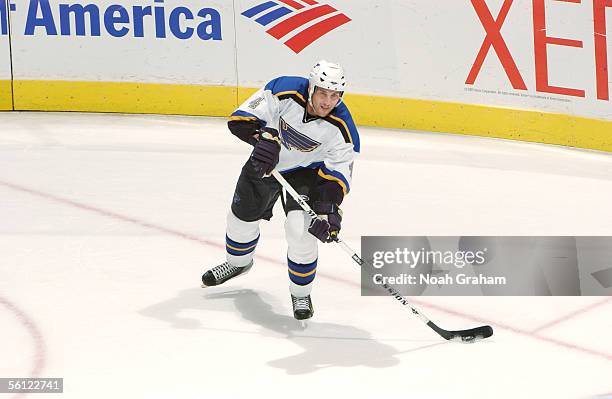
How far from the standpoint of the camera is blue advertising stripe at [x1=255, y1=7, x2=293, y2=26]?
762 cm

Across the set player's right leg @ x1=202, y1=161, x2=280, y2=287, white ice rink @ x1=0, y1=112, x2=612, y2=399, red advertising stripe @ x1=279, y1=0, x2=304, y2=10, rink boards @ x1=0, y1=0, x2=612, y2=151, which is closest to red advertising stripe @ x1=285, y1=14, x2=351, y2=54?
rink boards @ x1=0, y1=0, x2=612, y2=151

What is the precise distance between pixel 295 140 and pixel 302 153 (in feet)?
0.24

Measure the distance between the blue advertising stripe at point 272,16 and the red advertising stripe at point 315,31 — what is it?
0.18 metres

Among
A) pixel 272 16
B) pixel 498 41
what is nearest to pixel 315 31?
pixel 272 16

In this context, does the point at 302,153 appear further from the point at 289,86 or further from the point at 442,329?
the point at 442,329

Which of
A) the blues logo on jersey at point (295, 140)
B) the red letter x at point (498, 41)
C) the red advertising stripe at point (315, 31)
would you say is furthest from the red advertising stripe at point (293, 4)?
the blues logo on jersey at point (295, 140)

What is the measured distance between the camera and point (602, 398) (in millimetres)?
3498

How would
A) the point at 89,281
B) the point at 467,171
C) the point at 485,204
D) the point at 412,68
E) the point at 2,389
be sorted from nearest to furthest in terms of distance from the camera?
the point at 2,389 → the point at 89,281 → the point at 485,204 → the point at 467,171 → the point at 412,68

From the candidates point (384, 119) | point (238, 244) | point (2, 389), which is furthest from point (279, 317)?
point (384, 119)

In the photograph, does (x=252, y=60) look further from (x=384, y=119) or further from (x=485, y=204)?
(x=485, y=204)

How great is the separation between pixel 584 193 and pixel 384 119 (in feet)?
6.12

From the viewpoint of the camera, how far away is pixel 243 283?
471 cm

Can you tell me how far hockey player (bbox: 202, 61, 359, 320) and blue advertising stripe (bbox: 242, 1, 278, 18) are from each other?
3.55 metres

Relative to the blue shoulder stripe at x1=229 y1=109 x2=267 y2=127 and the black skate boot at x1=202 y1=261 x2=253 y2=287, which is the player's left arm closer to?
the blue shoulder stripe at x1=229 y1=109 x2=267 y2=127
